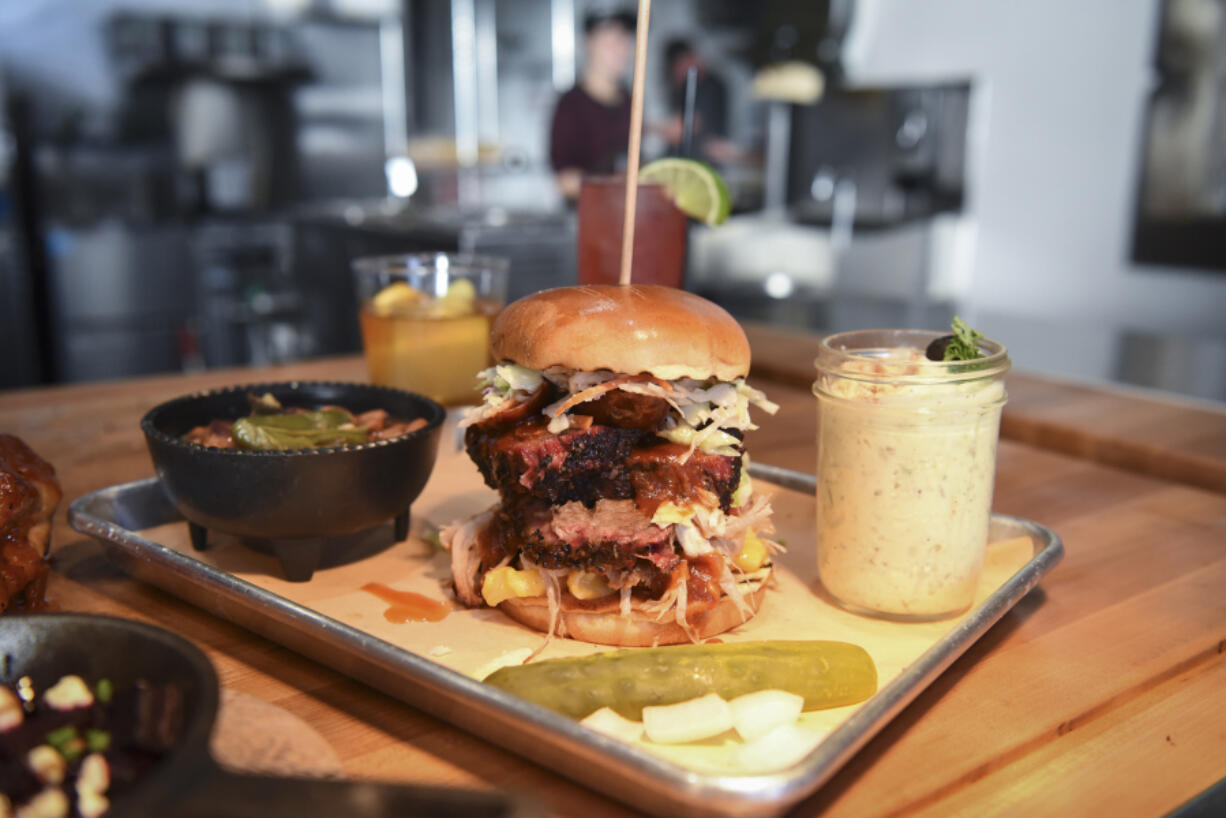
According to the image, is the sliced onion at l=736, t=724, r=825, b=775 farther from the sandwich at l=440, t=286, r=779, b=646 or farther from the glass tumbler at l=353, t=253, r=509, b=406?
the glass tumbler at l=353, t=253, r=509, b=406

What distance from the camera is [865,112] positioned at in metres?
7.27

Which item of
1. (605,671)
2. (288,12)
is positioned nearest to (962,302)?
(288,12)

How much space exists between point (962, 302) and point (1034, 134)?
125 centimetres

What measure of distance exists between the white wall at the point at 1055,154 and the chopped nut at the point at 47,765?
573cm

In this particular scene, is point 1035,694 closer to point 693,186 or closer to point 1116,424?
point 693,186

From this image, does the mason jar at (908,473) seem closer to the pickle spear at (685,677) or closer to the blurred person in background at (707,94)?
the pickle spear at (685,677)

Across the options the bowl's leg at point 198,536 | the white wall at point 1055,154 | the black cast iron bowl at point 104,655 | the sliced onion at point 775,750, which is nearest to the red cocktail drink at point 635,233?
the bowl's leg at point 198,536

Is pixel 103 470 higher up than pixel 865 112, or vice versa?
pixel 865 112

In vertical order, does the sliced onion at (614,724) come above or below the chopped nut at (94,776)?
→ below

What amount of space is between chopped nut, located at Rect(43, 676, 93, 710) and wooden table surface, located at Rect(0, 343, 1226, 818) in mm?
262

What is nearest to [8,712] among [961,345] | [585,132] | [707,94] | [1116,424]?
[961,345]

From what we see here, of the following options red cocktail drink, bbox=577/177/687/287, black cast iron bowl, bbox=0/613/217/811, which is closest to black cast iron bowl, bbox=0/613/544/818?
black cast iron bowl, bbox=0/613/217/811

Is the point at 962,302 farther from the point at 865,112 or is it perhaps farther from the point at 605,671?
the point at 605,671

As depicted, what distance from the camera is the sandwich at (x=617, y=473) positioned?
133 cm
